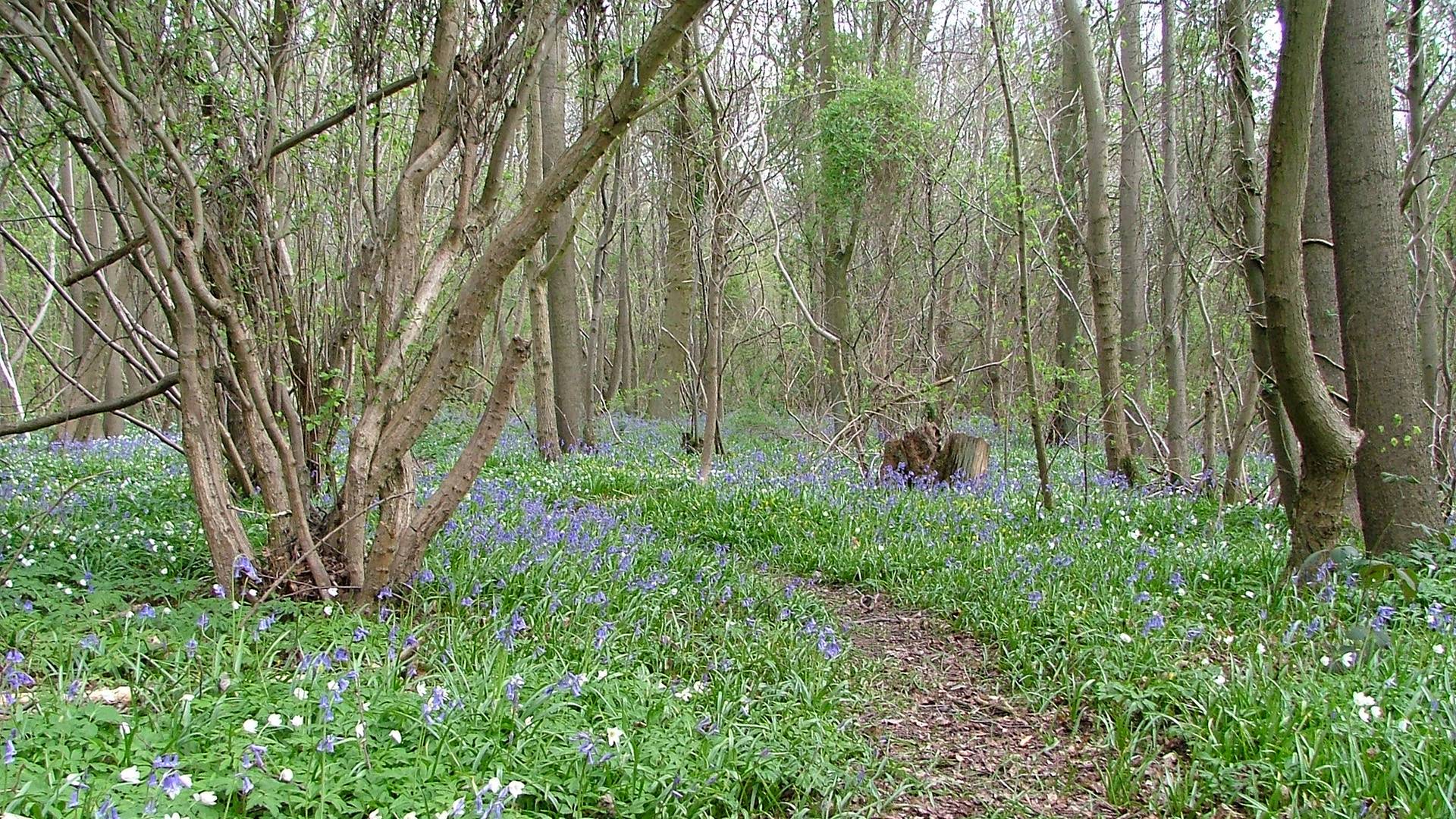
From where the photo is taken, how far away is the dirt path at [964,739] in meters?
3.06

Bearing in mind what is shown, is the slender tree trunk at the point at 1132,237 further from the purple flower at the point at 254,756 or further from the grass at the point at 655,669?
the purple flower at the point at 254,756

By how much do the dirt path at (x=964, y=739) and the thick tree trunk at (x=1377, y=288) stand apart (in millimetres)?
2570

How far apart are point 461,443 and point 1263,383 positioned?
8.94m

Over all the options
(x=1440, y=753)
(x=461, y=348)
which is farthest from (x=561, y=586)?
(x=1440, y=753)

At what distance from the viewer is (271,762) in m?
2.30

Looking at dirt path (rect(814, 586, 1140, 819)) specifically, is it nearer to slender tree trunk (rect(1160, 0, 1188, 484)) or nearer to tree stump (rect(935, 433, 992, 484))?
tree stump (rect(935, 433, 992, 484))

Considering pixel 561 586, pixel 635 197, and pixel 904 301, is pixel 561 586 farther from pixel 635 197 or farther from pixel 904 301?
pixel 635 197

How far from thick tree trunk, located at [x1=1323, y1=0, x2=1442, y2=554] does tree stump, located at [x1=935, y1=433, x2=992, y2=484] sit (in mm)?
3830

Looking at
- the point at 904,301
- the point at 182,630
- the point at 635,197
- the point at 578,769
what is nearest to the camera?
the point at 578,769

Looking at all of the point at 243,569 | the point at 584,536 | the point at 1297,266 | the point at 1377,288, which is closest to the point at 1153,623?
the point at 1297,266

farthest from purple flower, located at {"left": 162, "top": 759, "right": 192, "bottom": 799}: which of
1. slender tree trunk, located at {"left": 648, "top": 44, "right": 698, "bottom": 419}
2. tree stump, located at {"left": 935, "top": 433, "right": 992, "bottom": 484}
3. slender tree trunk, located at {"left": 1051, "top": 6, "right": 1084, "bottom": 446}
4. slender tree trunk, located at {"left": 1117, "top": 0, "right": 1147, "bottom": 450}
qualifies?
slender tree trunk, located at {"left": 1051, "top": 6, "right": 1084, "bottom": 446}

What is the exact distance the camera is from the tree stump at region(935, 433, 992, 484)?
8438mm

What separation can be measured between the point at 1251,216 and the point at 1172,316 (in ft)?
14.4

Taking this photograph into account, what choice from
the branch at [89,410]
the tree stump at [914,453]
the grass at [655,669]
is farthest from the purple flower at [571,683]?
the tree stump at [914,453]
